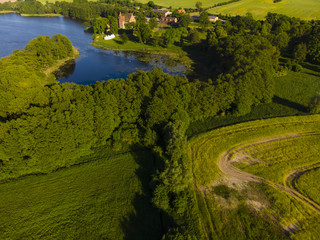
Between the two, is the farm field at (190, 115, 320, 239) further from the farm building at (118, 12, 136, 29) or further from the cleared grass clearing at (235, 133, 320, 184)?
the farm building at (118, 12, 136, 29)

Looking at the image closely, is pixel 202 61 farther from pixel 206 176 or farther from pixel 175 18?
pixel 175 18

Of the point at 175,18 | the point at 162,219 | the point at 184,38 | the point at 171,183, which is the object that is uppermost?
the point at 175,18

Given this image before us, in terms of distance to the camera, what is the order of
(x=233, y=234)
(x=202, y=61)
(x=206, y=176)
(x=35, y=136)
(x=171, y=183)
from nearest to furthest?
(x=233, y=234)
(x=171, y=183)
(x=35, y=136)
(x=206, y=176)
(x=202, y=61)

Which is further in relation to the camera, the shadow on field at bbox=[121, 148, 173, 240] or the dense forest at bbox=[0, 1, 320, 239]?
the dense forest at bbox=[0, 1, 320, 239]

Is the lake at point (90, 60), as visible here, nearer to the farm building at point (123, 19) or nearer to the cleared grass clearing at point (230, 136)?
the farm building at point (123, 19)

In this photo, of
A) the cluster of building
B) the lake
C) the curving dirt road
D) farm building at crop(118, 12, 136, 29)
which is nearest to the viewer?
the curving dirt road

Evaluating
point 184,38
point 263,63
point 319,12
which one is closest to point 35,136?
point 263,63

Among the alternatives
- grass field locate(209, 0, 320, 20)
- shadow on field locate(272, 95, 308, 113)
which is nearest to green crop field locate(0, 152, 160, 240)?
shadow on field locate(272, 95, 308, 113)

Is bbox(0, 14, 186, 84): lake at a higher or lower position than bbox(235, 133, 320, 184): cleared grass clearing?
higher
